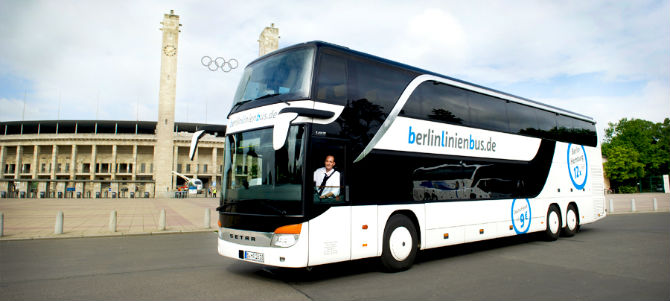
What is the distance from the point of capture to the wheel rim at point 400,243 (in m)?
7.32

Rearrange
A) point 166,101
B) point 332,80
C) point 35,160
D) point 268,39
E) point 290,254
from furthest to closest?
point 35,160 → point 166,101 → point 268,39 → point 332,80 → point 290,254

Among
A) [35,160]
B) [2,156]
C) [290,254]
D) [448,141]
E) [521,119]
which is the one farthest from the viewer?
[2,156]

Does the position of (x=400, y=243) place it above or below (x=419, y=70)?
below

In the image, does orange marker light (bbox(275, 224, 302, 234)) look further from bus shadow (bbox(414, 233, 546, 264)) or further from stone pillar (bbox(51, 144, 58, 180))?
stone pillar (bbox(51, 144, 58, 180))

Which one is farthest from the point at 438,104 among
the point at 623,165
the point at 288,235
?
the point at 623,165

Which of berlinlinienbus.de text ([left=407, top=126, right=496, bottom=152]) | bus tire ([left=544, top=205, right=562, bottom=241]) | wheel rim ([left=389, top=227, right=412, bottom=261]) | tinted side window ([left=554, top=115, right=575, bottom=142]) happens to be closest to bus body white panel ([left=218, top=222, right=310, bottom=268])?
wheel rim ([left=389, top=227, right=412, bottom=261])

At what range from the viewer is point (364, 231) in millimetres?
6871

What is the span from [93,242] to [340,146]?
9440mm

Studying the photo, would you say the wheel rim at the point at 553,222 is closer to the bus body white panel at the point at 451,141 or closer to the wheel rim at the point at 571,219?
the wheel rim at the point at 571,219

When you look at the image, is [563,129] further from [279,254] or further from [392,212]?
[279,254]

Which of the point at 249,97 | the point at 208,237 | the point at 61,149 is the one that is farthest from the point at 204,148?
the point at 249,97

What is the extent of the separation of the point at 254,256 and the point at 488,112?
21.8ft

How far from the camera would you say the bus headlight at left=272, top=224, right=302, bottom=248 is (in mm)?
6027

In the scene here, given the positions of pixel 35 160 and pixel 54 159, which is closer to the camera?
pixel 54 159
